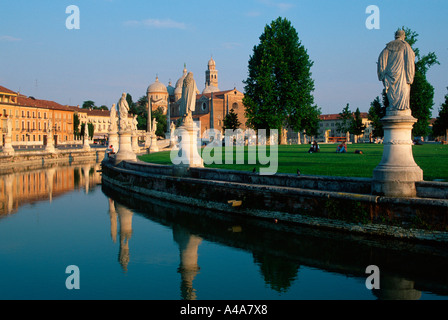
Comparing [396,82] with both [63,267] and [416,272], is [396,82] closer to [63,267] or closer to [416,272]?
[416,272]

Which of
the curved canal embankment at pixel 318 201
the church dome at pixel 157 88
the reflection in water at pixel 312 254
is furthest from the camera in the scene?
the church dome at pixel 157 88

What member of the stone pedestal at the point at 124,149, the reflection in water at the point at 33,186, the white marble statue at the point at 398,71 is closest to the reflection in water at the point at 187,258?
the white marble statue at the point at 398,71

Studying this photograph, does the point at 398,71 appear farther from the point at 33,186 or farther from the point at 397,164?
the point at 33,186

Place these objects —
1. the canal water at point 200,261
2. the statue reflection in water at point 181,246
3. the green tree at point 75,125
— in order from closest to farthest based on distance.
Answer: the canal water at point 200,261, the statue reflection in water at point 181,246, the green tree at point 75,125

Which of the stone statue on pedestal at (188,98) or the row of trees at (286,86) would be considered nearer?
the stone statue on pedestal at (188,98)

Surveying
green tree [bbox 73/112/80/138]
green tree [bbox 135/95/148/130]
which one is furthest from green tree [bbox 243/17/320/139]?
green tree [bbox 135/95/148/130]

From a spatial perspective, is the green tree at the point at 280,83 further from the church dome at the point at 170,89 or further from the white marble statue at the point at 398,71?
the church dome at the point at 170,89

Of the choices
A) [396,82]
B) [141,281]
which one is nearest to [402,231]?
[396,82]

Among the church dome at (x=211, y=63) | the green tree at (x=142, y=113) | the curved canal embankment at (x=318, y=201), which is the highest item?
the church dome at (x=211, y=63)

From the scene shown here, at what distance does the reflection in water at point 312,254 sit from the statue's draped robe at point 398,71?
3.19 m

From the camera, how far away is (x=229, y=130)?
65.4 m

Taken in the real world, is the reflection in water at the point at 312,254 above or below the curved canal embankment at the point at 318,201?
below

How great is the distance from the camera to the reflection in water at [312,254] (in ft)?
23.8
